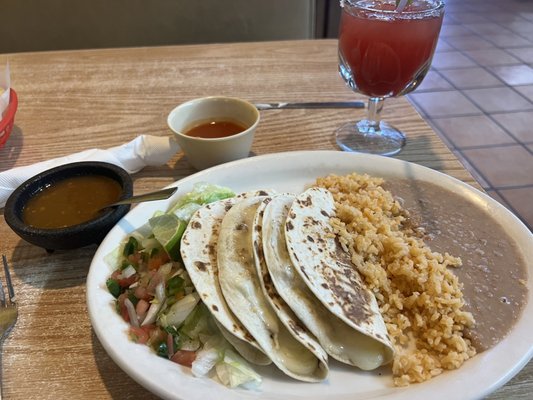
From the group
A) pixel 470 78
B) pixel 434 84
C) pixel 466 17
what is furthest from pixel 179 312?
pixel 466 17

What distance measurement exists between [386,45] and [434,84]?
376 centimetres

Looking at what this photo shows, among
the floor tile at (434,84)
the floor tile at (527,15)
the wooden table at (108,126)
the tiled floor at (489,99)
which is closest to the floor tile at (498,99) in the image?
the tiled floor at (489,99)

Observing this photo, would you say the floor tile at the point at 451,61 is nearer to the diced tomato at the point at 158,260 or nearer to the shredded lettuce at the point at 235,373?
the diced tomato at the point at 158,260

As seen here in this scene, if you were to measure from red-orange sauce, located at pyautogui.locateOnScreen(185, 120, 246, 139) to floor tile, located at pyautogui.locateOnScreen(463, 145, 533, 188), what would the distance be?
2614 mm

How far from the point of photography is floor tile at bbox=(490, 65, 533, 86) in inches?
204

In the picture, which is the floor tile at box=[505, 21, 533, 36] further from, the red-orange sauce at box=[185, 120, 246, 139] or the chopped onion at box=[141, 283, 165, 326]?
the chopped onion at box=[141, 283, 165, 326]

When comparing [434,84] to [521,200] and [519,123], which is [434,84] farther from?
[521,200]

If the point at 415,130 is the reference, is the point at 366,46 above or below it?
above

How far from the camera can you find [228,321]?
1.15 meters

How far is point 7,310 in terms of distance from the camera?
129 cm

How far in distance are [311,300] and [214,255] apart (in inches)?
12.3

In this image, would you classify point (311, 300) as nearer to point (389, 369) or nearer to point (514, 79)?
point (389, 369)

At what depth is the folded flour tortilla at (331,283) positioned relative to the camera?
116cm

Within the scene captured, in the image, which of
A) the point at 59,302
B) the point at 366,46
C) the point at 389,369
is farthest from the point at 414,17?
the point at 59,302
